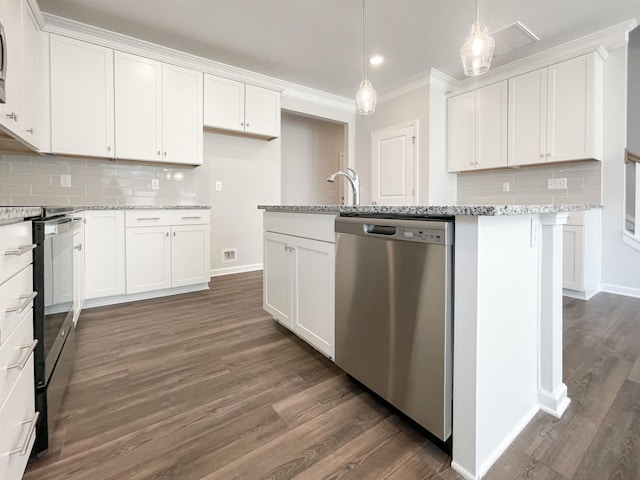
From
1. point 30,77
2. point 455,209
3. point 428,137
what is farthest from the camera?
point 428,137

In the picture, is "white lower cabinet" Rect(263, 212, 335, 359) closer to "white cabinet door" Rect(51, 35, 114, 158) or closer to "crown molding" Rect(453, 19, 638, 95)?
"white cabinet door" Rect(51, 35, 114, 158)

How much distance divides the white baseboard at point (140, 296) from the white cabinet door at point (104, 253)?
97 mm

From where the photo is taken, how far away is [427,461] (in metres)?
1.09

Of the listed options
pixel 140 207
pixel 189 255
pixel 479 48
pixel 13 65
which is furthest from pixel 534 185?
pixel 13 65

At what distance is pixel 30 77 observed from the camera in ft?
7.82

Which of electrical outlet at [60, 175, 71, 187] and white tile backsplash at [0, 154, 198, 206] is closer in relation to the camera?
white tile backsplash at [0, 154, 198, 206]

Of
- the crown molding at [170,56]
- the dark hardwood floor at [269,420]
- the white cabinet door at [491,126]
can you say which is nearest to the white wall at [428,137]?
the white cabinet door at [491,126]

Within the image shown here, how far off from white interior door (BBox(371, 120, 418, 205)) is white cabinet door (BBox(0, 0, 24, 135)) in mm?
3809

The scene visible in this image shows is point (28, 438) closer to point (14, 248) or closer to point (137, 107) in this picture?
point (14, 248)

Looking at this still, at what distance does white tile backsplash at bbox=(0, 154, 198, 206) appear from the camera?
277 centimetres

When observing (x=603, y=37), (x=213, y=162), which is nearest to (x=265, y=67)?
(x=213, y=162)

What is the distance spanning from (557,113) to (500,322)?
123 inches

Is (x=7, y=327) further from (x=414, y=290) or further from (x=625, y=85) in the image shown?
(x=625, y=85)

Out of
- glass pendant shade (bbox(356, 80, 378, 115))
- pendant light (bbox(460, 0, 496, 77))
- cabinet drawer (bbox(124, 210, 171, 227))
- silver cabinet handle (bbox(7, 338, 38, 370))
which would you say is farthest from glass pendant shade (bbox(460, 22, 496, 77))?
cabinet drawer (bbox(124, 210, 171, 227))
